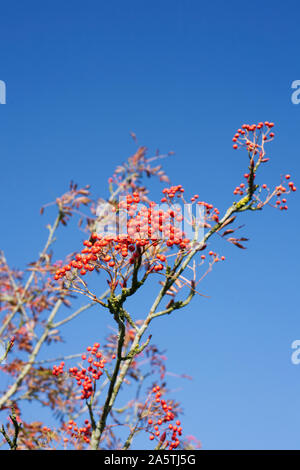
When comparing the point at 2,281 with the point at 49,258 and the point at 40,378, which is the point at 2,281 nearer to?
the point at 49,258

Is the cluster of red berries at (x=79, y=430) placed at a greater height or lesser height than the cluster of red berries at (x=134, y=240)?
lesser

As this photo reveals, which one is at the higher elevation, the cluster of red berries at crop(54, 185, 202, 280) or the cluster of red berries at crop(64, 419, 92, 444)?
the cluster of red berries at crop(54, 185, 202, 280)

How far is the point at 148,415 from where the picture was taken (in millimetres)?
4223

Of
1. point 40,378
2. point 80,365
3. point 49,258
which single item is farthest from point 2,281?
point 80,365

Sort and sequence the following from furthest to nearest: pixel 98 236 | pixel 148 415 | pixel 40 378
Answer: pixel 40 378, pixel 148 415, pixel 98 236

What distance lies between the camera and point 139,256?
3.04 meters
